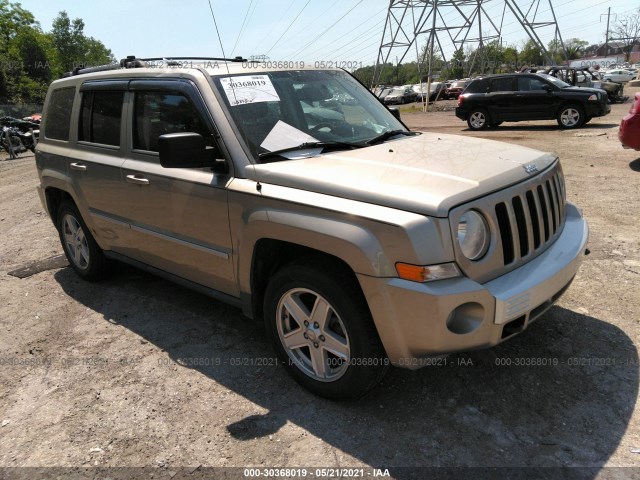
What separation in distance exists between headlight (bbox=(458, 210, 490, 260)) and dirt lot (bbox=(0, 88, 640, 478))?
947 millimetres

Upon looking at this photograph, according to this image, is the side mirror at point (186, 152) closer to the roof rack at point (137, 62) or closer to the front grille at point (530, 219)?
the roof rack at point (137, 62)

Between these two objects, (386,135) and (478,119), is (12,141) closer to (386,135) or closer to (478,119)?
(478,119)

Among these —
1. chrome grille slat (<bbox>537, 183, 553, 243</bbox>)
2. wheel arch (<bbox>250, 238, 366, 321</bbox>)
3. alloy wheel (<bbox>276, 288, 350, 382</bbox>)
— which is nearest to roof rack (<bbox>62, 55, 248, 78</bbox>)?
wheel arch (<bbox>250, 238, 366, 321</bbox>)

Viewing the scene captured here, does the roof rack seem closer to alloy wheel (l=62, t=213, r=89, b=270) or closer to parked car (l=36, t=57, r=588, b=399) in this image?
parked car (l=36, t=57, r=588, b=399)

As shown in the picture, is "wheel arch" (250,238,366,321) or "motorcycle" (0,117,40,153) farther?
"motorcycle" (0,117,40,153)

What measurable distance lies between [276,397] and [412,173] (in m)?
1.55

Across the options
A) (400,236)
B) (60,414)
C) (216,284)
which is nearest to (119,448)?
(60,414)

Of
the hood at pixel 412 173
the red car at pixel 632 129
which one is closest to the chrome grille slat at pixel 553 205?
the hood at pixel 412 173

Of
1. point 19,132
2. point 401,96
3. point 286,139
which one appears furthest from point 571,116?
point 401,96

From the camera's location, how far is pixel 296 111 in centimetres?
348

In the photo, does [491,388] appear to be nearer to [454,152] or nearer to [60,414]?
[454,152]

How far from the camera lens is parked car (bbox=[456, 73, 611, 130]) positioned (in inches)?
560

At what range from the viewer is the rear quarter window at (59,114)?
15.5 ft

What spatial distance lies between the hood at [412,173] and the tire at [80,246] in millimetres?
2565
